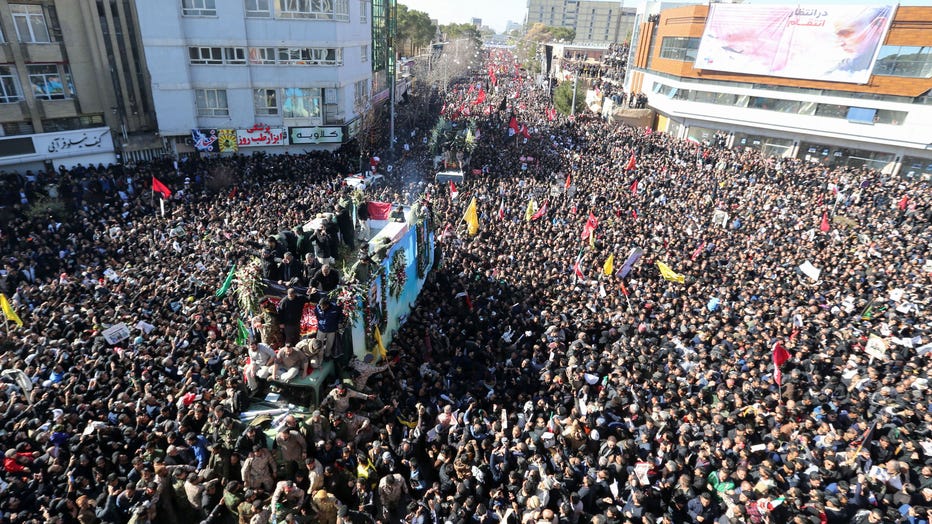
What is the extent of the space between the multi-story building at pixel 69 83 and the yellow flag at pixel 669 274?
2685cm

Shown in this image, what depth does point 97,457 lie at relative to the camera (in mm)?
7984

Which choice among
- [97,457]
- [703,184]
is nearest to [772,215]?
[703,184]

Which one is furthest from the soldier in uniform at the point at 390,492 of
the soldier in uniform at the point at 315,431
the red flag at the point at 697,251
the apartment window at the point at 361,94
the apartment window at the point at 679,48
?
the apartment window at the point at 679,48

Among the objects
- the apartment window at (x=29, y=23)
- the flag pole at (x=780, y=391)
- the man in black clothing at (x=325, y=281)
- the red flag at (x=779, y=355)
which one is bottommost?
the flag pole at (x=780, y=391)

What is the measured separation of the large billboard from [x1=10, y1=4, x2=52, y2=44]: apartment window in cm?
4239

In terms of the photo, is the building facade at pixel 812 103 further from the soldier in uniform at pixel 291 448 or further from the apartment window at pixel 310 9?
the soldier in uniform at pixel 291 448

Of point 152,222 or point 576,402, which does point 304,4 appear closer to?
point 152,222

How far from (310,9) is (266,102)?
18.5 ft

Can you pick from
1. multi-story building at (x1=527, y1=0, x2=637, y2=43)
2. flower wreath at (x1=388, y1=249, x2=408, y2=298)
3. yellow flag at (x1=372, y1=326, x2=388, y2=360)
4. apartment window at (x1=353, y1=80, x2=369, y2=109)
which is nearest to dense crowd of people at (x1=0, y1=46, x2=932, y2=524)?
yellow flag at (x1=372, y1=326, x2=388, y2=360)

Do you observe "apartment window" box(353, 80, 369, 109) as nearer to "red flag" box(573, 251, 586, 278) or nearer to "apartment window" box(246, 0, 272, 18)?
"apartment window" box(246, 0, 272, 18)

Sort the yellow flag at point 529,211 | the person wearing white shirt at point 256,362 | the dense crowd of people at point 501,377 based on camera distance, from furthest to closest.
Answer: the yellow flag at point 529,211 < the person wearing white shirt at point 256,362 < the dense crowd of people at point 501,377

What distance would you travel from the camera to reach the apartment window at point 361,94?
3244 centimetres

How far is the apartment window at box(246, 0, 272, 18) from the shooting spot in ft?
87.0

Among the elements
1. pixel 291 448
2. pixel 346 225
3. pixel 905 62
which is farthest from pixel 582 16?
pixel 291 448
